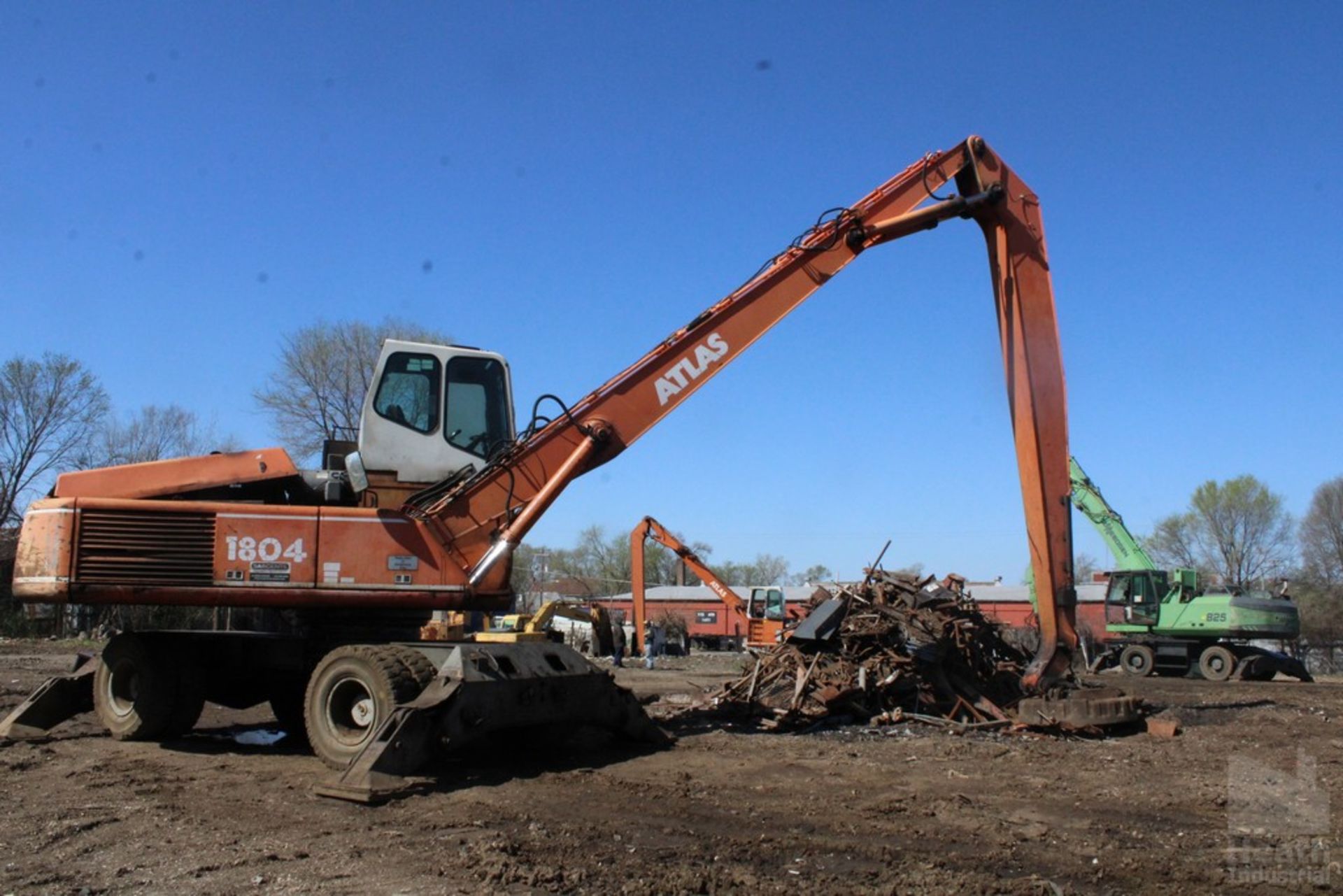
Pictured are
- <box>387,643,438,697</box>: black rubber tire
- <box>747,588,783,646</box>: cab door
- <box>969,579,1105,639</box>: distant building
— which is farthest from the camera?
<box>969,579,1105,639</box>: distant building

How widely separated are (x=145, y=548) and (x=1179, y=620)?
85.9ft

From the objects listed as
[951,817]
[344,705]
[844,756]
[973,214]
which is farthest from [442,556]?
[973,214]

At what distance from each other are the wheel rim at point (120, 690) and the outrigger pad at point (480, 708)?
13.7 ft

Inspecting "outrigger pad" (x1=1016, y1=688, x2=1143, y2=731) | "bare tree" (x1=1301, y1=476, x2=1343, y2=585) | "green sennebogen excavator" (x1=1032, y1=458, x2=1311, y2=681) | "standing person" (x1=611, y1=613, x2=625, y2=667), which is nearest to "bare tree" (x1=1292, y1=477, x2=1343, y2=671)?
"bare tree" (x1=1301, y1=476, x2=1343, y2=585)

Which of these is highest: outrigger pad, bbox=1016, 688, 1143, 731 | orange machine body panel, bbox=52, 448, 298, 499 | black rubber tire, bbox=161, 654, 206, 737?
orange machine body panel, bbox=52, 448, 298, 499

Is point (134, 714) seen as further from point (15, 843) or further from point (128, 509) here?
point (15, 843)

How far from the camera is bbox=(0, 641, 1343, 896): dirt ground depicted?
5598mm

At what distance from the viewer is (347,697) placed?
8914mm

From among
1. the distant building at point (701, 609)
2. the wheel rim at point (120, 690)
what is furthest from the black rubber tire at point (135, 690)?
the distant building at point (701, 609)

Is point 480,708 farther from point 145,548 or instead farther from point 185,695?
point 185,695

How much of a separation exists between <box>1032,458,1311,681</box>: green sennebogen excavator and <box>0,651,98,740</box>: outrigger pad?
25100 mm

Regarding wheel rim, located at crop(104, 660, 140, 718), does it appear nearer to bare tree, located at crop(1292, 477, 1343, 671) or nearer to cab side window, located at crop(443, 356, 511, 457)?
cab side window, located at crop(443, 356, 511, 457)

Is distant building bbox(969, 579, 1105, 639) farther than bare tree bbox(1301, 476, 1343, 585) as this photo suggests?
No

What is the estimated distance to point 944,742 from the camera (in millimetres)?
10852
